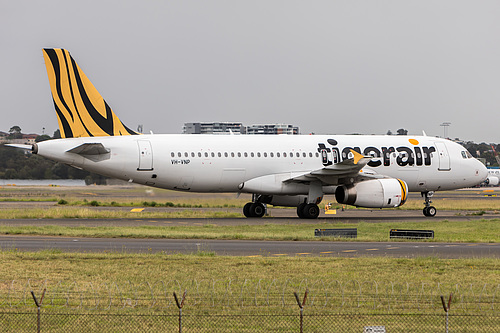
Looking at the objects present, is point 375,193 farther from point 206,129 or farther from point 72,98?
point 206,129

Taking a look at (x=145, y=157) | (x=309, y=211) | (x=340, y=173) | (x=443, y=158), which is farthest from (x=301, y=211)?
(x=443, y=158)

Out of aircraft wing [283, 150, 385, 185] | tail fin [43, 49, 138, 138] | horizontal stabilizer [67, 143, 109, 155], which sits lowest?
aircraft wing [283, 150, 385, 185]

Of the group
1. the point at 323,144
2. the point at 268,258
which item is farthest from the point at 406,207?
the point at 268,258

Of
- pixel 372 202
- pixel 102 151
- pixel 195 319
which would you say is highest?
pixel 102 151

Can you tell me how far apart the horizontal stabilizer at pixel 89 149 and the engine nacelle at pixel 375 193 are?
13.6 meters

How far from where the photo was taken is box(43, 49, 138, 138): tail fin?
36938mm

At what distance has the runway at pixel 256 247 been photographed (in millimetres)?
24266

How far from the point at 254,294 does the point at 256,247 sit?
975 centimetres

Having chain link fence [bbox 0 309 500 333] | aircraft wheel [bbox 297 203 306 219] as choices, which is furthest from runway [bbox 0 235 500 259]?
aircraft wheel [bbox 297 203 306 219]

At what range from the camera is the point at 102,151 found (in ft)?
119

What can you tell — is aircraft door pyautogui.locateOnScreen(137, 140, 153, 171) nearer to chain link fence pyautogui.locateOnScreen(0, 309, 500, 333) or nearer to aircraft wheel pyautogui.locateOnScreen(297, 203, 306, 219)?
aircraft wheel pyautogui.locateOnScreen(297, 203, 306, 219)

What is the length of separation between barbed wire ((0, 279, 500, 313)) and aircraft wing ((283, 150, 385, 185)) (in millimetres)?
19308

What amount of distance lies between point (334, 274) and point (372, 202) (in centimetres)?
1933

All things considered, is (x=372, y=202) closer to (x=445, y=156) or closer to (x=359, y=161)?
(x=359, y=161)
